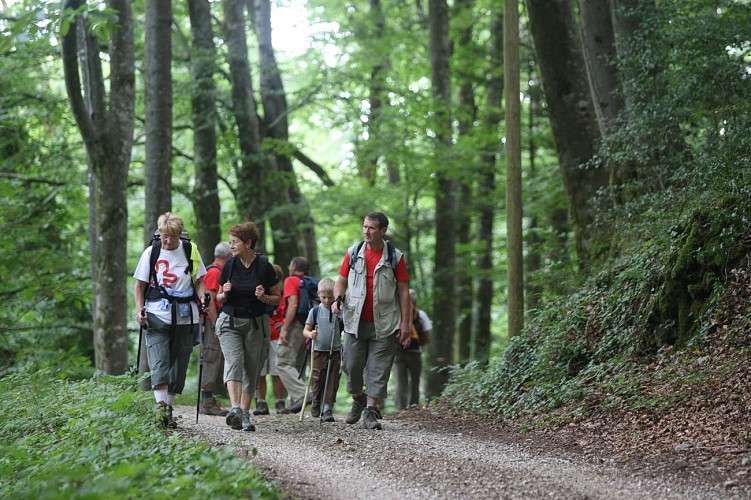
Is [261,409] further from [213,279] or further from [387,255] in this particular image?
[387,255]

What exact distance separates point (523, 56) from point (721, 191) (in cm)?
1202

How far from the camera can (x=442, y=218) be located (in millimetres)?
19141

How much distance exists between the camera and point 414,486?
219 inches

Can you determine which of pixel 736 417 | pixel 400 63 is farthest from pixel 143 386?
pixel 400 63

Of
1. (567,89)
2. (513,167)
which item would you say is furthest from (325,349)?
(567,89)

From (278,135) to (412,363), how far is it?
9522 millimetres

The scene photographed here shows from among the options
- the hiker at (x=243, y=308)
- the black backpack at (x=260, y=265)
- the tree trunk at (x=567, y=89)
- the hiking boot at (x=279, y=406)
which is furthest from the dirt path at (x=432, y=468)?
the tree trunk at (x=567, y=89)

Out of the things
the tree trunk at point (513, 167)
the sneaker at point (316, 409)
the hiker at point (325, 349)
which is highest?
the tree trunk at point (513, 167)

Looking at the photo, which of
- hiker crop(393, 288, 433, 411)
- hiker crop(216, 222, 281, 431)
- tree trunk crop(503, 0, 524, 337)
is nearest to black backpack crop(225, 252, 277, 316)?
hiker crop(216, 222, 281, 431)

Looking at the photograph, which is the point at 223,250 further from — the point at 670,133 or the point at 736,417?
the point at 736,417

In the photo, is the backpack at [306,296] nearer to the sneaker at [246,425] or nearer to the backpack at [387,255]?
the backpack at [387,255]

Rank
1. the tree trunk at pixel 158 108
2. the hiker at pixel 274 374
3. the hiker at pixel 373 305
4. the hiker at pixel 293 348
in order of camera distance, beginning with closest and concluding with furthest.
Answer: the hiker at pixel 373 305 < the hiker at pixel 293 348 < the hiker at pixel 274 374 < the tree trunk at pixel 158 108

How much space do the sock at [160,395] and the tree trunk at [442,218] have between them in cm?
1010

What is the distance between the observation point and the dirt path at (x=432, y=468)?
17.6 ft
